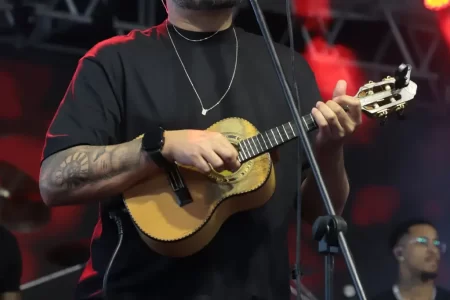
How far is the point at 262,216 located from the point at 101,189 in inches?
16.0

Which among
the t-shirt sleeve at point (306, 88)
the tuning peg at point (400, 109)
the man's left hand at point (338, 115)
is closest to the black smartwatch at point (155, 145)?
the man's left hand at point (338, 115)

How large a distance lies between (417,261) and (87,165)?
2.65 meters

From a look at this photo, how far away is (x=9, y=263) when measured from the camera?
2635mm

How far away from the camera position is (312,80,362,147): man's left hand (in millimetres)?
1470

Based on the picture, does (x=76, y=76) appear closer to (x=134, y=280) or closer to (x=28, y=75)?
(x=134, y=280)

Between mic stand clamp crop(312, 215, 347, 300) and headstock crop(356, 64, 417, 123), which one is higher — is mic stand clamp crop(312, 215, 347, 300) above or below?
below

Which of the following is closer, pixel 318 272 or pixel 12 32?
pixel 12 32

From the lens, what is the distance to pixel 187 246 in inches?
60.7

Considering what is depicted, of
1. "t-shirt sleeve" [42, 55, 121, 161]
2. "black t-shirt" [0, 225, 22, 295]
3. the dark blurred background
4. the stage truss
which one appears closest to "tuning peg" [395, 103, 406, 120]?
"t-shirt sleeve" [42, 55, 121, 161]

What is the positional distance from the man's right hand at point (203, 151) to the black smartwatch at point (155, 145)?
0.08 feet

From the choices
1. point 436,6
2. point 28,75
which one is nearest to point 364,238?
point 436,6

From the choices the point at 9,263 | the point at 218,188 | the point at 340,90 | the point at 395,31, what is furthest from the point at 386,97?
the point at 395,31

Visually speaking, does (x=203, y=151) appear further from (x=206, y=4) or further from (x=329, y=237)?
(x=206, y=4)

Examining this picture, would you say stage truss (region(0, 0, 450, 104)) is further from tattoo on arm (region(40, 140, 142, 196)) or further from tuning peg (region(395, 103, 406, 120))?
tattoo on arm (region(40, 140, 142, 196))
